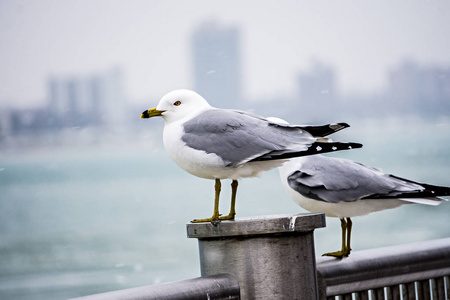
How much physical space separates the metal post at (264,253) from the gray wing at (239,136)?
0.26m

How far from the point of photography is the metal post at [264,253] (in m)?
1.05

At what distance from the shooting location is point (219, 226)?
41.7 inches

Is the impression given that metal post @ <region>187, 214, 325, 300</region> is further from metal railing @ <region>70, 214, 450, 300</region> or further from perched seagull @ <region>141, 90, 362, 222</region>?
perched seagull @ <region>141, 90, 362, 222</region>

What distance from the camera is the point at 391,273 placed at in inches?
50.8

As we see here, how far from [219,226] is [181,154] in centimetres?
35

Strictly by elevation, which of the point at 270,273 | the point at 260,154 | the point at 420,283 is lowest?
the point at 420,283

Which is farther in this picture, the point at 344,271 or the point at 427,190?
the point at 427,190

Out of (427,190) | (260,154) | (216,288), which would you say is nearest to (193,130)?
(260,154)

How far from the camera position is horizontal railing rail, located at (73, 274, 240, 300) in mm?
883

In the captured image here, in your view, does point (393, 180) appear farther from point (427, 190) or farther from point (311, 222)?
point (311, 222)

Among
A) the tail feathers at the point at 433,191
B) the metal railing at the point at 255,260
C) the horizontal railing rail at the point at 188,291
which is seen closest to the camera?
the horizontal railing rail at the point at 188,291

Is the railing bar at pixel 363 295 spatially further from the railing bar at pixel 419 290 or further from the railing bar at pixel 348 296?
the railing bar at pixel 419 290

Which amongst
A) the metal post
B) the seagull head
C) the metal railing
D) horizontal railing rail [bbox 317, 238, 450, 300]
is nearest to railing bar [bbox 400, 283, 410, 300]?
horizontal railing rail [bbox 317, 238, 450, 300]

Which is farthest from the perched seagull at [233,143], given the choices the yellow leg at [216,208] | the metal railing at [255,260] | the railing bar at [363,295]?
the railing bar at [363,295]
